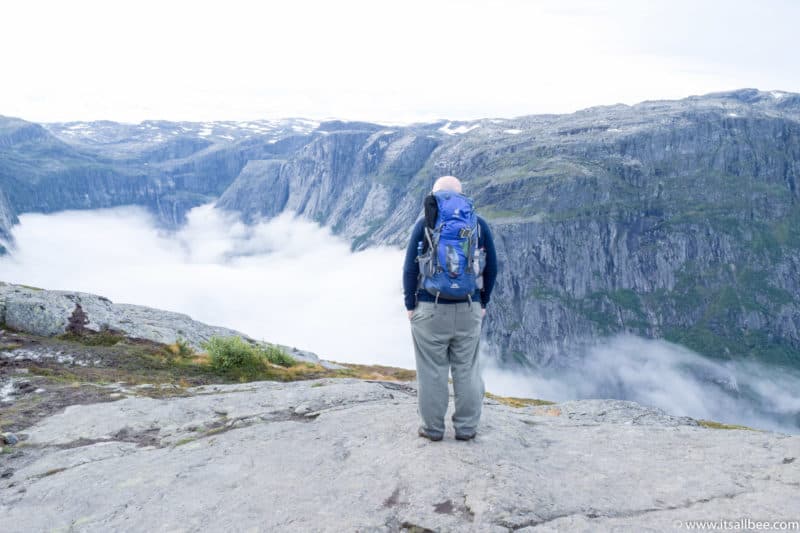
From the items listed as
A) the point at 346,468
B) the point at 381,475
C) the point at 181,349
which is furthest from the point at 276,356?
the point at 381,475

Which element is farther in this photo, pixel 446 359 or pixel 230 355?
pixel 230 355

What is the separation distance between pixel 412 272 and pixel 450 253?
1.07m

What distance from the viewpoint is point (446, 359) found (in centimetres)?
1132

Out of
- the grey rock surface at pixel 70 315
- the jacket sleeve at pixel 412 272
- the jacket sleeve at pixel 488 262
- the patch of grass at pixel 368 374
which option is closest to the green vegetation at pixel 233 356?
the grey rock surface at pixel 70 315

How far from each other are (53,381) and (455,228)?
59.9 feet

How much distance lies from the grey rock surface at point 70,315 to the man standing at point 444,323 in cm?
2059

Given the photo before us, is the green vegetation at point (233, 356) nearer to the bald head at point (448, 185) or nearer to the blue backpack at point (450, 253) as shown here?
the blue backpack at point (450, 253)

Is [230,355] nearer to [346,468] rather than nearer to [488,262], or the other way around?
[346,468]

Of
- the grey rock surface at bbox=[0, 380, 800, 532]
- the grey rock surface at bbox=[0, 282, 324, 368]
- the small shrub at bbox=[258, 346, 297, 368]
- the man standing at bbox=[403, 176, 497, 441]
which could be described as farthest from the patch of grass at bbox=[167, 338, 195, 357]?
the man standing at bbox=[403, 176, 497, 441]

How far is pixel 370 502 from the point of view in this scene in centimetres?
891

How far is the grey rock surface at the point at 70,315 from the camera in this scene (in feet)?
91.9

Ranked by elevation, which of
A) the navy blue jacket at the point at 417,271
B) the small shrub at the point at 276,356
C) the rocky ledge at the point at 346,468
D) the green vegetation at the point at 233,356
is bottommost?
the small shrub at the point at 276,356

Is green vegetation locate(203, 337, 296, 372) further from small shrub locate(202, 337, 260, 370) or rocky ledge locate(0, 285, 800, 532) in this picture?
rocky ledge locate(0, 285, 800, 532)

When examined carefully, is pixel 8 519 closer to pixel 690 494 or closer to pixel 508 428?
pixel 508 428
